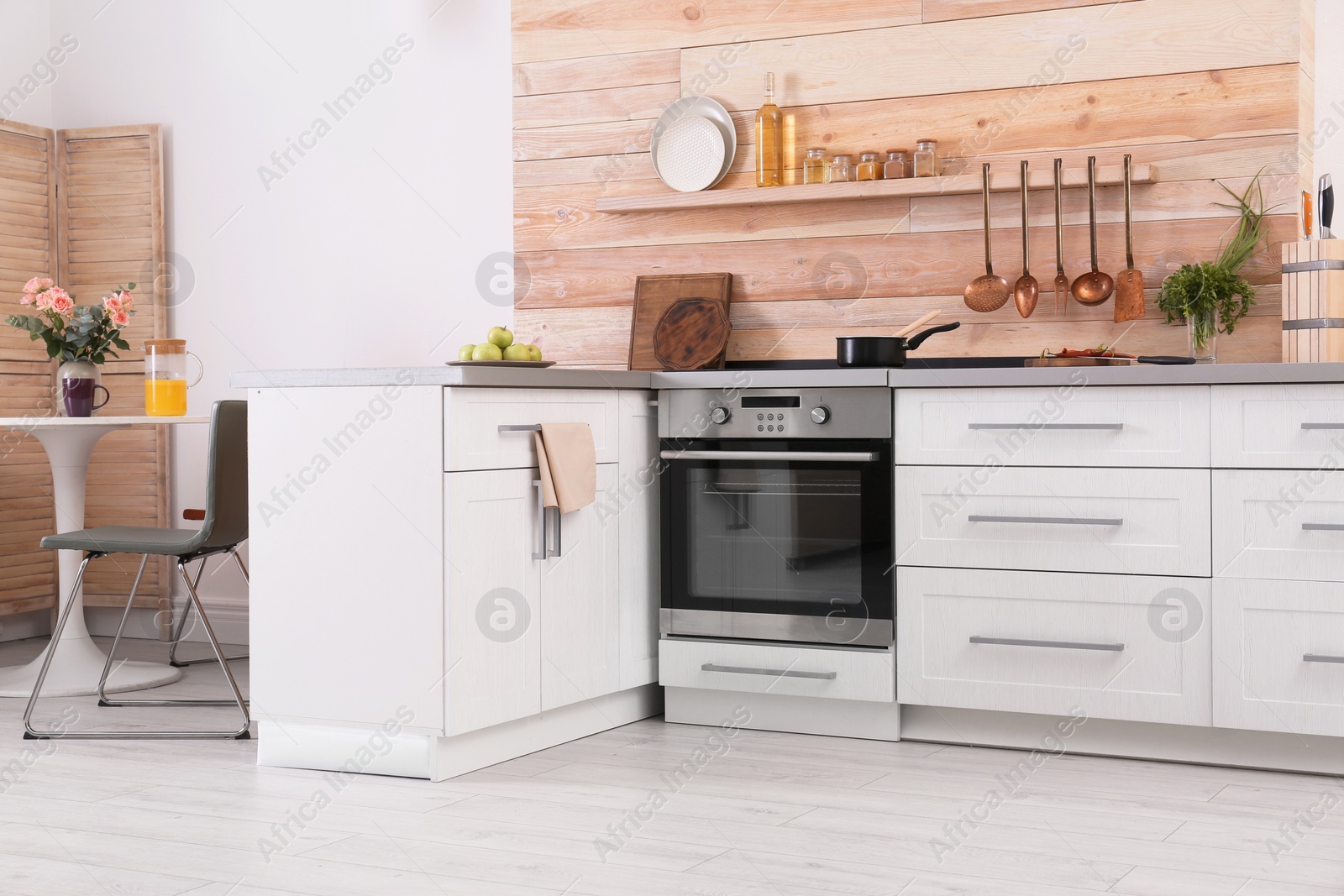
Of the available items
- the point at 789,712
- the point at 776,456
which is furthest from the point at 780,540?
the point at 789,712

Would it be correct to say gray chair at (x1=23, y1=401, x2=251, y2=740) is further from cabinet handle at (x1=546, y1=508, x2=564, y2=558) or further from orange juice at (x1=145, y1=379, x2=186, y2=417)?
cabinet handle at (x1=546, y1=508, x2=564, y2=558)

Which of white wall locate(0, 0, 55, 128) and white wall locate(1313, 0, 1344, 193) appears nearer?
white wall locate(1313, 0, 1344, 193)

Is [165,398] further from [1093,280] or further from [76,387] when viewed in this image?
[1093,280]

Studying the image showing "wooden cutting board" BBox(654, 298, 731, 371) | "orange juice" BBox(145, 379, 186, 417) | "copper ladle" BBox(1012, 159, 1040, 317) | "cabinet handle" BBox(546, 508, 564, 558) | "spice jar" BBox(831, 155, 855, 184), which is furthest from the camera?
"orange juice" BBox(145, 379, 186, 417)

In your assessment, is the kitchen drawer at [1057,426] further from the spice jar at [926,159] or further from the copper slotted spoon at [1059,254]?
the spice jar at [926,159]

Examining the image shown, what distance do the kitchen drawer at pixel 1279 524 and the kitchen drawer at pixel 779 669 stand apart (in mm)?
806

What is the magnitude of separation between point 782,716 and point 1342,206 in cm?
199

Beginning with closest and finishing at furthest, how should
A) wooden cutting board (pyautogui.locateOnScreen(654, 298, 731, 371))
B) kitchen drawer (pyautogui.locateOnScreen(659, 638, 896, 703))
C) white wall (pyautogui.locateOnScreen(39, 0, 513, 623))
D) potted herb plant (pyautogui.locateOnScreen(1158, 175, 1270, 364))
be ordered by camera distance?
kitchen drawer (pyautogui.locateOnScreen(659, 638, 896, 703)), potted herb plant (pyautogui.locateOnScreen(1158, 175, 1270, 364)), wooden cutting board (pyautogui.locateOnScreen(654, 298, 731, 371)), white wall (pyautogui.locateOnScreen(39, 0, 513, 623))

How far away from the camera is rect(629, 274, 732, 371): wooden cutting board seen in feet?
12.7

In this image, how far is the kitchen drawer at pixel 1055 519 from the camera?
2.88 meters

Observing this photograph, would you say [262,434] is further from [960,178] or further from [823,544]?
[960,178]

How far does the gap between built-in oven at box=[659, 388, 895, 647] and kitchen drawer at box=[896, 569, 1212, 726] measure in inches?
4.6

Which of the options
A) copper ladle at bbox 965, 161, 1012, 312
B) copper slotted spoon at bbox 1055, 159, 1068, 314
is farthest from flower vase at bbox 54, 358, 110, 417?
copper slotted spoon at bbox 1055, 159, 1068, 314

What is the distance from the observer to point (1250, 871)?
85.6 inches
